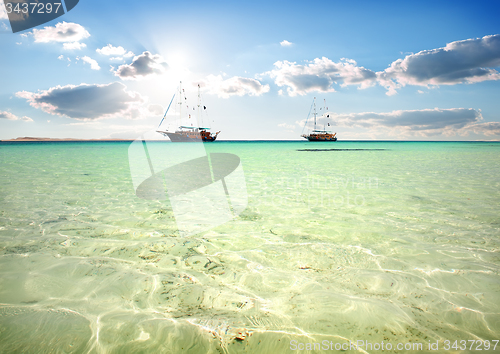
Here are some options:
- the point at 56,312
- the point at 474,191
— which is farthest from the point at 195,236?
the point at 474,191

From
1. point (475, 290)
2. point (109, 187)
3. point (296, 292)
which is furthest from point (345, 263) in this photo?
point (109, 187)

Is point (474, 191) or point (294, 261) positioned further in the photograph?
point (474, 191)

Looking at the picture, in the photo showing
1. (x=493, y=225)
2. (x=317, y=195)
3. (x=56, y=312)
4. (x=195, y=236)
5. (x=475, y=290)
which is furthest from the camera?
(x=317, y=195)

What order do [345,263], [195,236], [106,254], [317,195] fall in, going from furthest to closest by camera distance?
[317,195] → [195,236] → [106,254] → [345,263]

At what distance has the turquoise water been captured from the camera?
2271 millimetres

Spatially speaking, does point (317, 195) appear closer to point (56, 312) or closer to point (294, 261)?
point (294, 261)

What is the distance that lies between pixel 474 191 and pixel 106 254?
1133cm

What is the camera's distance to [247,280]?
3172 millimetres

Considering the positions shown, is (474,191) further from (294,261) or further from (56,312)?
(56,312)

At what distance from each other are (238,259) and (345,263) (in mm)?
1600

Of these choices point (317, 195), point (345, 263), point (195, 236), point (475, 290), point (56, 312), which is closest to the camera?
point (56, 312)

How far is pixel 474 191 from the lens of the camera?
8695 mm

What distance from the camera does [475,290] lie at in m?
2.98

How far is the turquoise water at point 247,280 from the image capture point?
7.45ft
